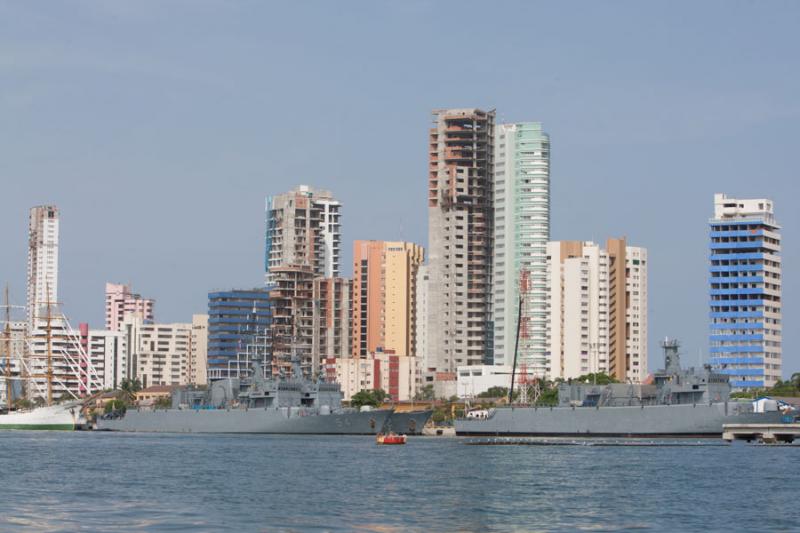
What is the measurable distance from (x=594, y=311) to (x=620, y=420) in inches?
2984

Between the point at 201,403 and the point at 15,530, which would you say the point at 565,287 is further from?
the point at 15,530

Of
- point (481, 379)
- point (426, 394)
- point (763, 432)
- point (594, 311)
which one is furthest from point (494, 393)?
point (763, 432)

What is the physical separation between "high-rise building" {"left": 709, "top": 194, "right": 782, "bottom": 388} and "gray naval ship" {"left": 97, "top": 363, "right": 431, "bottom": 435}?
53.8 meters

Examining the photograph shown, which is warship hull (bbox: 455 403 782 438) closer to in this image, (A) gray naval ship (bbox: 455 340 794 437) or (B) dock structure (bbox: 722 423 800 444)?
(A) gray naval ship (bbox: 455 340 794 437)

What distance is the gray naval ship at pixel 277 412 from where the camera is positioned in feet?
435

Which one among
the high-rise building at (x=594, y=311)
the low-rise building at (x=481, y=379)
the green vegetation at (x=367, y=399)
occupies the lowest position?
the green vegetation at (x=367, y=399)

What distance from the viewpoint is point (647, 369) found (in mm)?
195625

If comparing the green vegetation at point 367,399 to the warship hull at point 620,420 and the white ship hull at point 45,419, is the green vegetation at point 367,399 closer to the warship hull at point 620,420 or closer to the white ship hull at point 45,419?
the white ship hull at point 45,419

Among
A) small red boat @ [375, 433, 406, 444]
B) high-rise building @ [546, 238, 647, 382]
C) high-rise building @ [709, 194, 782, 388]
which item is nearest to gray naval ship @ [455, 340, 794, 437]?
small red boat @ [375, 433, 406, 444]

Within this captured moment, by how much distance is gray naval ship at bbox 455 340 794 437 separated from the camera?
361ft

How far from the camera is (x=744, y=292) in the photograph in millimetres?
176375

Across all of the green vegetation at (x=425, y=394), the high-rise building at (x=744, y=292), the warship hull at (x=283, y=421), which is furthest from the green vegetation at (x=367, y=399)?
the high-rise building at (x=744, y=292)

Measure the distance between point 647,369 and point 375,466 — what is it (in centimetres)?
12446

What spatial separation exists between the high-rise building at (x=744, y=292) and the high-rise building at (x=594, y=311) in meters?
16.9
